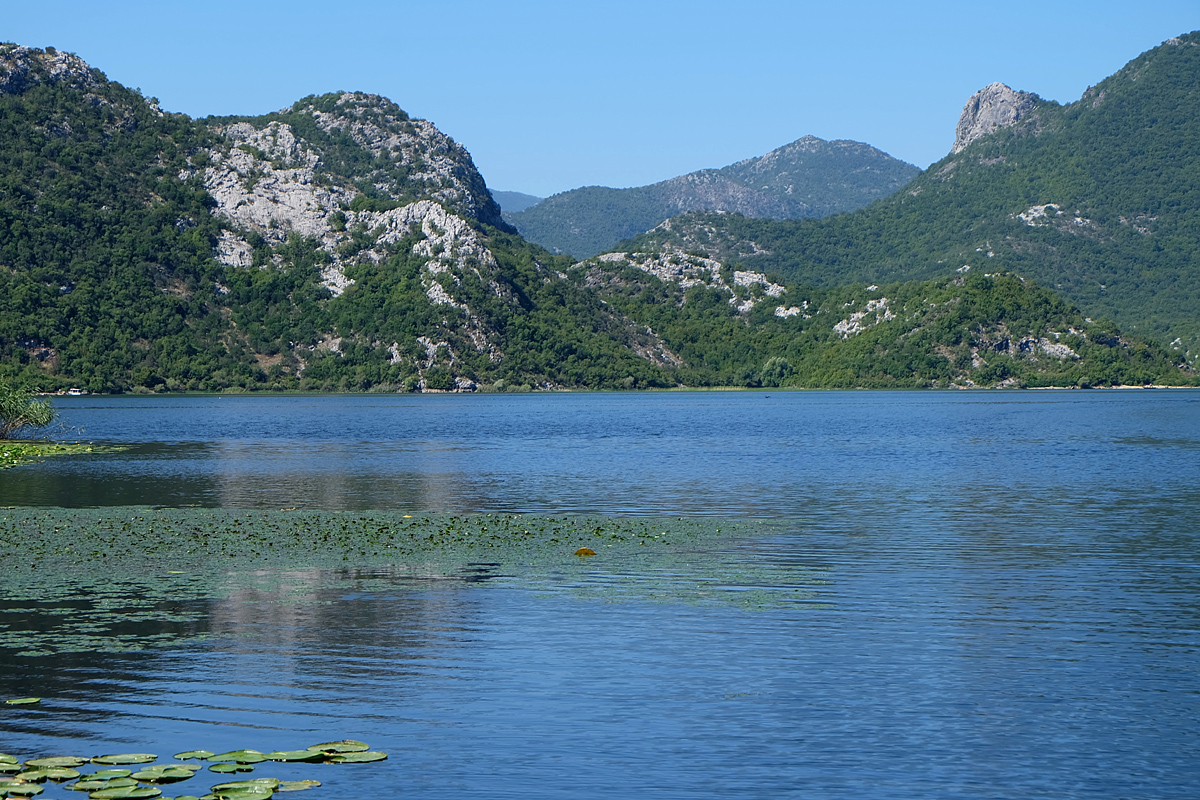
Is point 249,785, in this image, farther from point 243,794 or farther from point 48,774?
point 48,774

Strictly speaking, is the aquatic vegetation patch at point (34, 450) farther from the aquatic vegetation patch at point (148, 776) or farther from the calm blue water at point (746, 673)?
the aquatic vegetation patch at point (148, 776)

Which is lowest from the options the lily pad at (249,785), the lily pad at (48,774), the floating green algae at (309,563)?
the floating green algae at (309,563)

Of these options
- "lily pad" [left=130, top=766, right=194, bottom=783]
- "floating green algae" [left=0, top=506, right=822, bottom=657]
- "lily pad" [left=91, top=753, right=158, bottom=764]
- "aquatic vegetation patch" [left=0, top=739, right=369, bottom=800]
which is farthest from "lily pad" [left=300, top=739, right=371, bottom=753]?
"floating green algae" [left=0, top=506, right=822, bottom=657]

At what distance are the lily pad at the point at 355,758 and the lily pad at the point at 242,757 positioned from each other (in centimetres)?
90

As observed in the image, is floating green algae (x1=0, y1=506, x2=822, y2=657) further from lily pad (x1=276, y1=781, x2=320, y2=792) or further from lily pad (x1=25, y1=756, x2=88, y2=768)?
lily pad (x1=276, y1=781, x2=320, y2=792)

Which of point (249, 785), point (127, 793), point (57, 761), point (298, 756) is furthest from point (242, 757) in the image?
point (57, 761)

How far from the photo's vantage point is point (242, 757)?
52.7ft

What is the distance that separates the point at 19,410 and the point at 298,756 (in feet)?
252

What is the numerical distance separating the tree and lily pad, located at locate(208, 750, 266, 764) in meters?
75.8

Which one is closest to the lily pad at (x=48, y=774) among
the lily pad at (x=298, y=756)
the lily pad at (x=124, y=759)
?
the lily pad at (x=124, y=759)

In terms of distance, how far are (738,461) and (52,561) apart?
50188mm

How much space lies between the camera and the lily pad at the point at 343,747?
53.7 feet

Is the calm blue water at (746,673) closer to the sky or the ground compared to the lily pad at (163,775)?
closer to the ground

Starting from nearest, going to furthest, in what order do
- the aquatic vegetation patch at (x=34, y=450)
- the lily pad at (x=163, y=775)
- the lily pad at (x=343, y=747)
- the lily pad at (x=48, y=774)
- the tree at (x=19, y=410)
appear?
the lily pad at (x=48, y=774)
the lily pad at (x=163, y=775)
the lily pad at (x=343, y=747)
the aquatic vegetation patch at (x=34, y=450)
the tree at (x=19, y=410)
